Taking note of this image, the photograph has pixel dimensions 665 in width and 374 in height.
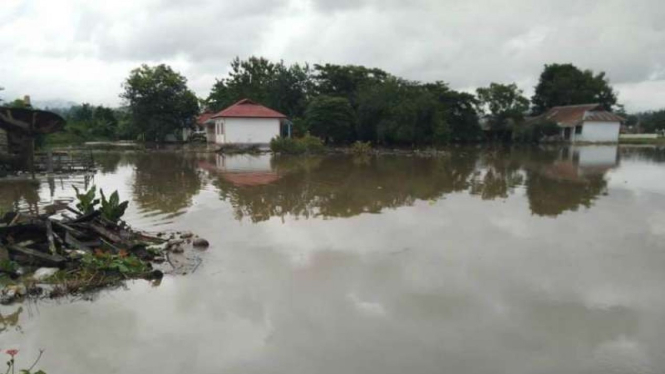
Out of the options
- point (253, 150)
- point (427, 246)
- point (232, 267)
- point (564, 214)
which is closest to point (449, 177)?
point (564, 214)

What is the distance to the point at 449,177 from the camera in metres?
19.9

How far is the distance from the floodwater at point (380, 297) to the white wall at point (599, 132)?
3965cm

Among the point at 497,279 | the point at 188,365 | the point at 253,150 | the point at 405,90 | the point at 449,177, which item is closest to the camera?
the point at 188,365

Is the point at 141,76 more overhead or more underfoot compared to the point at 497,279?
more overhead

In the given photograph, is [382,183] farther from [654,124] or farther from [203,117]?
[654,124]

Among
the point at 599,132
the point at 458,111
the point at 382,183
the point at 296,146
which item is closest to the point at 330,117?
the point at 296,146

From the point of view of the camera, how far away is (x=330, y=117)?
37.8 meters

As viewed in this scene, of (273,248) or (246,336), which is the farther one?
(273,248)

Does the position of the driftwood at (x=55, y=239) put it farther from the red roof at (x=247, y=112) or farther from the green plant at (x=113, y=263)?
the red roof at (x=247, y=112)

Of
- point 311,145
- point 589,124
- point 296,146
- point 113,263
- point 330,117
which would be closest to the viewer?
point 113,263

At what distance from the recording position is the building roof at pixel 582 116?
157 ft

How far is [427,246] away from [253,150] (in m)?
26.8

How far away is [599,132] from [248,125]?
124 feet

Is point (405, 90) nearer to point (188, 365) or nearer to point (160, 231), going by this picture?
point (160, 231)
